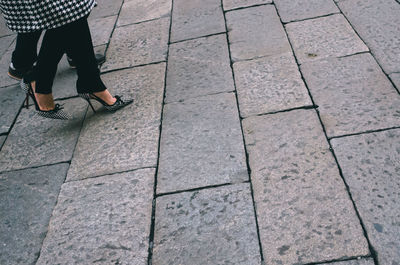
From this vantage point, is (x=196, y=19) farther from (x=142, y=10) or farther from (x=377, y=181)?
(x=377, y=181)

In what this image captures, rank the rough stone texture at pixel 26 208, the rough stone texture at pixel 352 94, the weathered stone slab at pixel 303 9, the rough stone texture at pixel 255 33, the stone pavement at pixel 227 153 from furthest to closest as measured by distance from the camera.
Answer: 1. the weathered stone slab at pixel 303 9
2. the rough stone texture at pixel 255 33
3. the rough stone texture at pixel 352 94
4. the rough stone texture at pixel 26 208
5. the stone pavement at pixel 227 153

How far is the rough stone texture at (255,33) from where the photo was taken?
304cm

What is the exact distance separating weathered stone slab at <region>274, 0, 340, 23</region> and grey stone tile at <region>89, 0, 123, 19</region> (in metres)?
1.85

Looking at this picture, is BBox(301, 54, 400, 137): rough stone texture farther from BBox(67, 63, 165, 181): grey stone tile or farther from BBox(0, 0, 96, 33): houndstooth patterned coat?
BBox(0, 0, 96, 33): houndstooth patterned coat

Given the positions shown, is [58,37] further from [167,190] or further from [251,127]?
[251,127]

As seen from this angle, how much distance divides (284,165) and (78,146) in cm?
132

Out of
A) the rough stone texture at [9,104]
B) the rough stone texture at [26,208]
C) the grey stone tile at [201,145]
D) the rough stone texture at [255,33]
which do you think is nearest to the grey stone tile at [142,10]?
the rough stone texture at [255,33]

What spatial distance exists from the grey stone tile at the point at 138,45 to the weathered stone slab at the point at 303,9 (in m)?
1.11

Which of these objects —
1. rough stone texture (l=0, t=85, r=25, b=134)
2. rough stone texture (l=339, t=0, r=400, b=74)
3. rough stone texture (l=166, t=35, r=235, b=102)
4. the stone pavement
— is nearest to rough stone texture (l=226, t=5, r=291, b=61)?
the stone pavement

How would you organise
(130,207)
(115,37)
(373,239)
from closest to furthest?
(373,239)
(130,207)
(115,37)

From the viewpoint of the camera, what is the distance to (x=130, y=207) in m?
1.97

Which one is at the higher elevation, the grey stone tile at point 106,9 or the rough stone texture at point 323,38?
the rough stone texture at point 323,38

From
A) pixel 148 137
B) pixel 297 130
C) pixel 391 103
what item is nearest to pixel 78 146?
pixel 148 137

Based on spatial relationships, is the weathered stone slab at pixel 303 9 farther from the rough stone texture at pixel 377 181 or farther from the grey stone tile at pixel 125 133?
the rough stone texture at pixel 377 181
